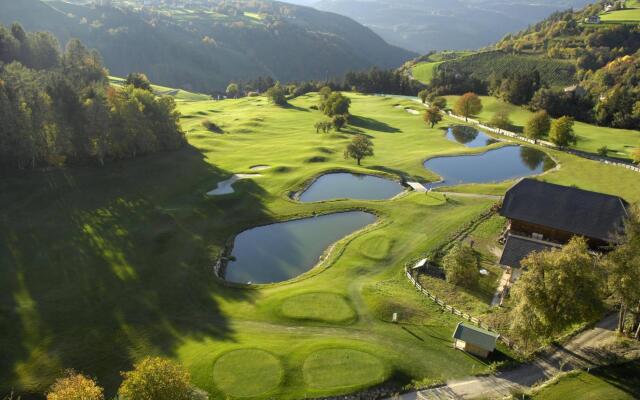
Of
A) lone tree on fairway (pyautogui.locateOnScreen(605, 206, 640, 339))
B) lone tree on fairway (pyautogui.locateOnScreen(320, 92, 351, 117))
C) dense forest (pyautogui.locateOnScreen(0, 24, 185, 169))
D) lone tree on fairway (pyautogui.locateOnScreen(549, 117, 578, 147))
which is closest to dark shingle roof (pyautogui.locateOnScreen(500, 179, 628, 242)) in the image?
lone tree on fairway (pyautogui.locateOnScreen(605, 206, 640, 339))

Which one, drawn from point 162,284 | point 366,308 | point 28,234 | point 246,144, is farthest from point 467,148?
point 28,234

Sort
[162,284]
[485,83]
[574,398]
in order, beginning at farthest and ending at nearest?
[485,83], [162,284], [574,398]

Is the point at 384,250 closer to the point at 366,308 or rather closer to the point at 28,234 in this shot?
the point at 366,308

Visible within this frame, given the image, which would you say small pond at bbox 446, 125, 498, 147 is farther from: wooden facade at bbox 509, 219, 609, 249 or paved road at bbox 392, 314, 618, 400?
paved road at bbox 392, 314, 618, 400

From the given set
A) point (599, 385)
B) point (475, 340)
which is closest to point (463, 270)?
point (475, 340)

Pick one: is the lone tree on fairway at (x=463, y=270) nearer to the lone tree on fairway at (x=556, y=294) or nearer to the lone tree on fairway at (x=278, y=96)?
the lone tree on fairway at (x=556, y=294)

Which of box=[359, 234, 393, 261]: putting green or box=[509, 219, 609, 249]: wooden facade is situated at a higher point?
box=[509, 219, 609, 249]: wooden facade
